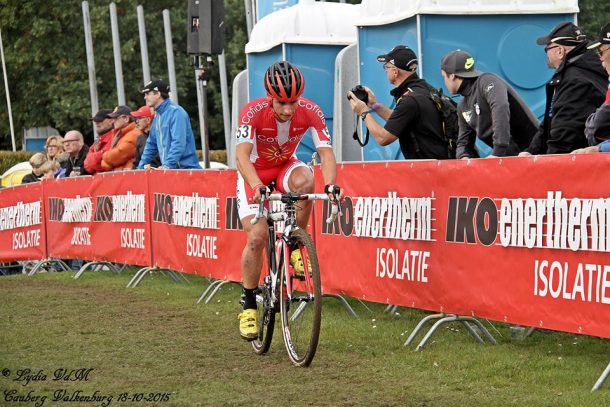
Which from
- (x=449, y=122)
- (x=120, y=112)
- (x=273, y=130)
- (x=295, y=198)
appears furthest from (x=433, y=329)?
(x=120, y=112)

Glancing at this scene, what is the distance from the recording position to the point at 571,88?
30.9 ft

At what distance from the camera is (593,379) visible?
7.93 meters

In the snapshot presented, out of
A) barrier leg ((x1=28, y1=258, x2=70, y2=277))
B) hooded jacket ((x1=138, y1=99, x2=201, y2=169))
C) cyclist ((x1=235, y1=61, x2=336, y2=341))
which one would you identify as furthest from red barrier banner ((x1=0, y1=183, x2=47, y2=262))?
cyclist ((x1=235, y1=61, x2=336, y2=341))

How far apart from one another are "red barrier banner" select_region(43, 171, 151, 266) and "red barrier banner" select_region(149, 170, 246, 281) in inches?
15.7

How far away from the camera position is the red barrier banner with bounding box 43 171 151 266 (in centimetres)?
1582

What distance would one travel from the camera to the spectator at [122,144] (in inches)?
683

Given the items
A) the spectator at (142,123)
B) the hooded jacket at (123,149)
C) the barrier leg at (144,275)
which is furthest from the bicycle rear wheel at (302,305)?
the hooded jacket at (123,149)

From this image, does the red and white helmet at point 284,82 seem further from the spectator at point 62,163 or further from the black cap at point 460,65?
the spectator at point 62,163

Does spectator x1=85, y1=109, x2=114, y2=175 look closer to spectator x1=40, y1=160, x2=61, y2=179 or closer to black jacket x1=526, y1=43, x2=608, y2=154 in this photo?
spectator x1=40, y1=160, x2=61, y2=179

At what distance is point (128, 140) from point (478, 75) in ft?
25.7

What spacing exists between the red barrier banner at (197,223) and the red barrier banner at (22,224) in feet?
12.8

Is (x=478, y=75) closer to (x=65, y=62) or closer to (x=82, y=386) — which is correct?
(x=82, y=386)

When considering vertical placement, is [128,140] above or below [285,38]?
below

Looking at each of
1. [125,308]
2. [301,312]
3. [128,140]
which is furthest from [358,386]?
[128,140]
